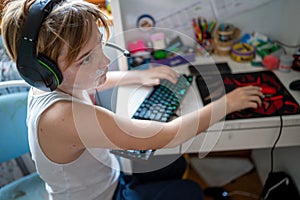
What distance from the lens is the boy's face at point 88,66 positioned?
645 millimetres

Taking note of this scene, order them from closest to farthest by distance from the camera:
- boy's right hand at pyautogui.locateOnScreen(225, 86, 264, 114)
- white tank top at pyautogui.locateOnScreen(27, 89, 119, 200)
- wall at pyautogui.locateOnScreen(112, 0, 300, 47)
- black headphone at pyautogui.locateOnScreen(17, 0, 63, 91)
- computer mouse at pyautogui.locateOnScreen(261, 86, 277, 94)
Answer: black headphone at pyautogui.locateOnScreen(17, 0, 63, 91) < white tank top at pyautogui.locateOnScreen(27, 89, 119, 200) < boy's right hand at pyautogui.locateOnScreen(225, 86, 264, 114) < computer mouse at pyautogui.locateOnScreen(261, 86, 277, 94) < wall at pyautogui.locateOnScreen(112, 0, 300, 47)

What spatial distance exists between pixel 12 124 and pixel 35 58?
471 millimetres

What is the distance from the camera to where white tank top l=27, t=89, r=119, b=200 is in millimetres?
708

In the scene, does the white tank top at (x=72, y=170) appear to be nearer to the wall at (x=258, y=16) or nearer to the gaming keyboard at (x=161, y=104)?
the gaming keyboard at (x=161, y=104)

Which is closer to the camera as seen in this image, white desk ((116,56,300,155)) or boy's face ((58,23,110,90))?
boy's face ((58,23,110,90))

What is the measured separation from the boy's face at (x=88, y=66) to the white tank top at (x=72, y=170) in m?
0.05

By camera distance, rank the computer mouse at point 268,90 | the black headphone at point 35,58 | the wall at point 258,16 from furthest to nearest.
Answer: the wall at point 258,16 < the computer mouse at point 268,90 < the black headphone at point 35,58

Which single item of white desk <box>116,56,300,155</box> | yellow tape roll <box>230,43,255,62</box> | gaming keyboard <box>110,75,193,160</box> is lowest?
white desk <box>116,56,300,155</box>

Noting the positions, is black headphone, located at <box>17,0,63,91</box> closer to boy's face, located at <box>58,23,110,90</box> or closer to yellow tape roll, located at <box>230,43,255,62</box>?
boy's face, located at <box>58,23,110,90</box>

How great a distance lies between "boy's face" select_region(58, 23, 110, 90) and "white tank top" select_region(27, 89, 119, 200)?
0.05 metres

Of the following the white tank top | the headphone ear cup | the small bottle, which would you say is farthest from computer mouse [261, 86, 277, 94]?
the headphone ear cup

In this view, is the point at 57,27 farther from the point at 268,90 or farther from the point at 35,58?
the point at 268,90

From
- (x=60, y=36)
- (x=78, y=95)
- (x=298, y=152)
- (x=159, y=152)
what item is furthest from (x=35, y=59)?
(x=298, y=152)

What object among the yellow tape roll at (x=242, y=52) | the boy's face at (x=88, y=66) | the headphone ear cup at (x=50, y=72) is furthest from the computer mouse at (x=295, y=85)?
the headphone ear cup at (x=50, y=72)
